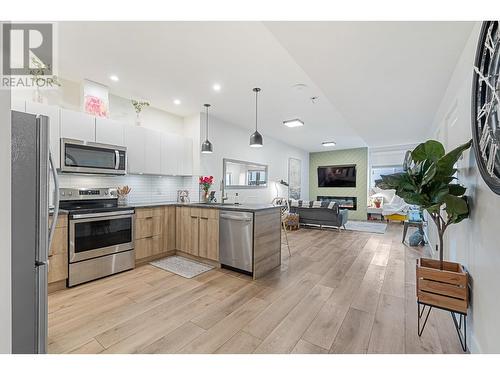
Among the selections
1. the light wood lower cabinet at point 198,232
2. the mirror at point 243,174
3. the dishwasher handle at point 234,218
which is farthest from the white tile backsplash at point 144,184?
the dishwasher handle at point 234,218

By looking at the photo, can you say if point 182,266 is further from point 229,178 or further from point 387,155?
point 387,155

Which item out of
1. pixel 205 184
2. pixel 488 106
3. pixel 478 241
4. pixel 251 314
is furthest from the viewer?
pixel 205 184

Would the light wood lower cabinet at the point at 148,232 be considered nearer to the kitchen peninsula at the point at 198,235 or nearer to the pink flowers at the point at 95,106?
the kitchen peninsula at the point at 198,235

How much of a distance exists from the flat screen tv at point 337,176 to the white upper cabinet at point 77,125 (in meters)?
8.16

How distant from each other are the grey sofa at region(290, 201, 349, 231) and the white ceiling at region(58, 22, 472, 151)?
2.67m

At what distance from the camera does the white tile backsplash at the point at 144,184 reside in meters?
3.30

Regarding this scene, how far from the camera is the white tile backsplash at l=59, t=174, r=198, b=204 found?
330cm

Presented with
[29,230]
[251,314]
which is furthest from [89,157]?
[251,314]

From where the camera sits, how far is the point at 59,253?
2.65m

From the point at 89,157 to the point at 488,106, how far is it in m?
4.01

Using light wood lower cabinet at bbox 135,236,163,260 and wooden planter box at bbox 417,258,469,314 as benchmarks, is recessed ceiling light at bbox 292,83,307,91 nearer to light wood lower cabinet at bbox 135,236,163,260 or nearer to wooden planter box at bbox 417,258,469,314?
wooden planter box at bbox 417,258,469,314

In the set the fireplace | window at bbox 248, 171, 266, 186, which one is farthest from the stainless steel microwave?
the fireplace
